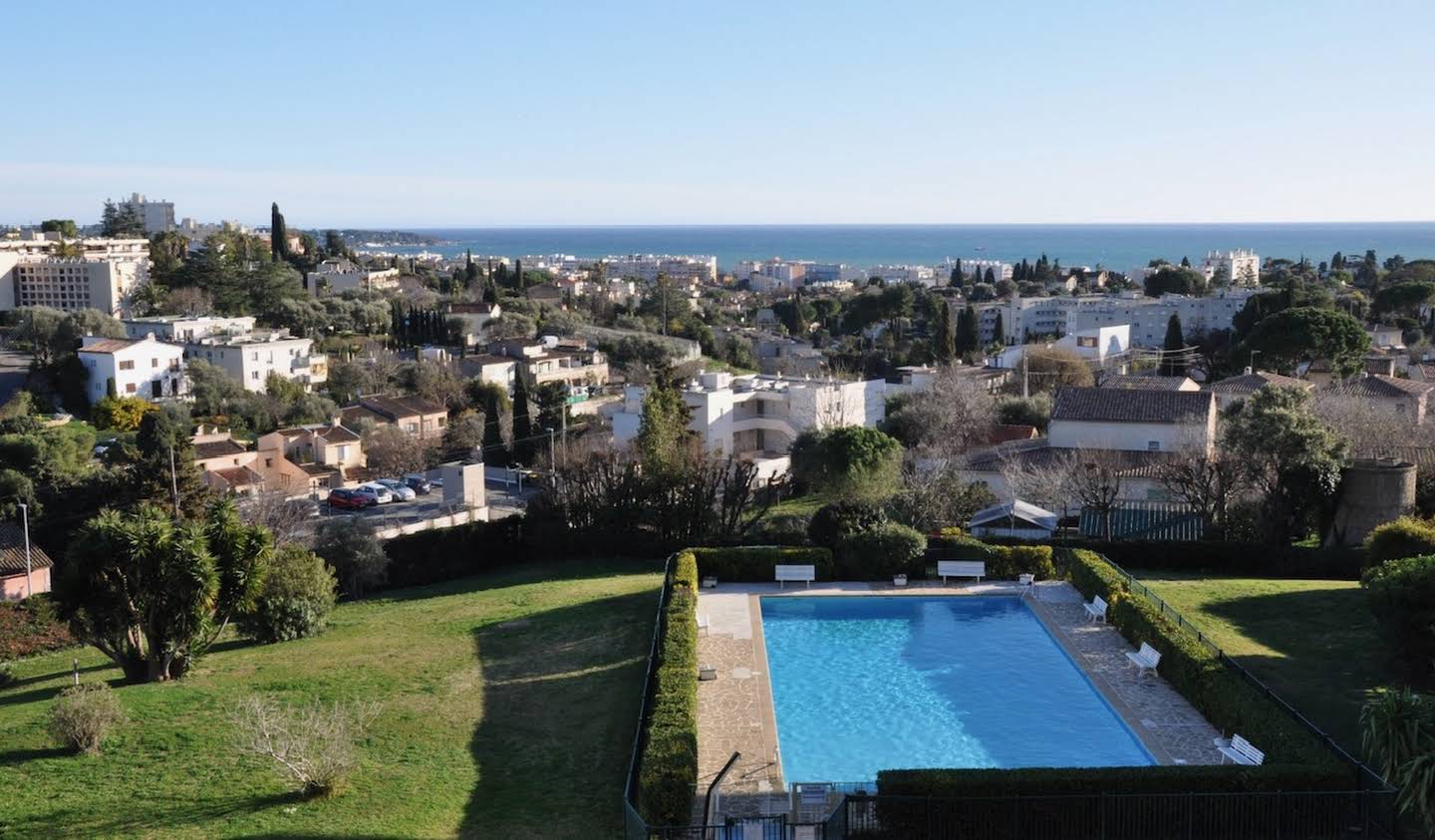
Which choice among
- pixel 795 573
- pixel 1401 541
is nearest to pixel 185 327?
pixel 795 573

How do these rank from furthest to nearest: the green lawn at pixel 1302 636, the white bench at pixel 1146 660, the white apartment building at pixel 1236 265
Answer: the white apartment building at pixel 1236 265
the white bench at pixel 1146 660
the green lawn at pixel 1302 636

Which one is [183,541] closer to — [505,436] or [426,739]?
[426,739]

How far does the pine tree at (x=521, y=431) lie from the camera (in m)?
53.5

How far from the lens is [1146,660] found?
18.3 metres

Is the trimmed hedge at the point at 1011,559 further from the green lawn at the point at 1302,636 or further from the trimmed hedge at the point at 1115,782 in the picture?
the trimmed hedge at the point at 1115,782

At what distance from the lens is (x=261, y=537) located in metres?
19.9

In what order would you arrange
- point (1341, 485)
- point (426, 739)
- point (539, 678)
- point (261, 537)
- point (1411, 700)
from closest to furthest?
1. point (1411, 700)
2. point (426, 739)
3. point (539, 678)
4. point (261, 537)
5. point (1341, 485)

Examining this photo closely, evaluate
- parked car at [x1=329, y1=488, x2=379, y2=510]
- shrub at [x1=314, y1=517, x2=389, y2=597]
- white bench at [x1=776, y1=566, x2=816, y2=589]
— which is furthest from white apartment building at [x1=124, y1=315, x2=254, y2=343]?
white bench at [x1=776, y1=566, x2=816, y2=589]

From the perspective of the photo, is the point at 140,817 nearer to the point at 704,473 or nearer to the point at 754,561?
the point at 754,561

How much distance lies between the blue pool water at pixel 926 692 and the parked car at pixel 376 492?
25409mm

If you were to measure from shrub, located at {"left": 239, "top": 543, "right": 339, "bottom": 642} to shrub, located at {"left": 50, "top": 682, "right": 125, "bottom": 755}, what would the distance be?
6.37 m

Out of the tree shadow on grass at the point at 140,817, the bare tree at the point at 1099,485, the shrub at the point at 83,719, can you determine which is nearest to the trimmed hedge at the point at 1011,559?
the bare tree at the point at 1099,485

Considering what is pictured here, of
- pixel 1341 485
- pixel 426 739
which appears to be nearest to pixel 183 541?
pixel 426 739

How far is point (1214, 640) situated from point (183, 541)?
656 inches
